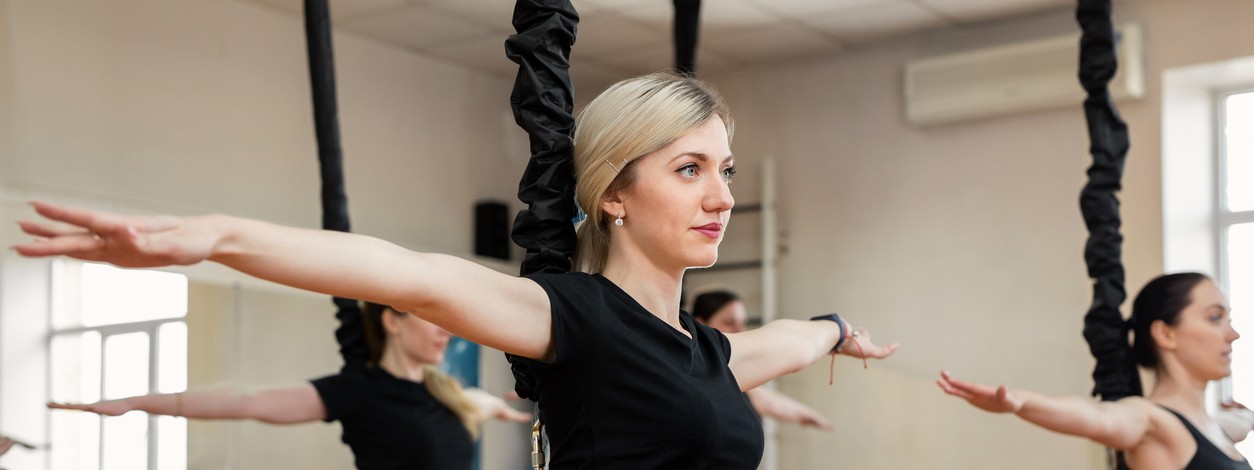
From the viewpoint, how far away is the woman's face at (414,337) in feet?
12.1

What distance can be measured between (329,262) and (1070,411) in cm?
205

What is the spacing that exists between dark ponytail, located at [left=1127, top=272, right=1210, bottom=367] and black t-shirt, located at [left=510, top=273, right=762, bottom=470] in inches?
78.0

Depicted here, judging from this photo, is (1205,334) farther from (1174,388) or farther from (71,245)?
(71,245)

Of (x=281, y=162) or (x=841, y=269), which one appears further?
(x=841, y=269)

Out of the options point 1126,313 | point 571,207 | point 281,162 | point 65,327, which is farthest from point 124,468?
point 1126,313

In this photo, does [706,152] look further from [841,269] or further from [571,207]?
[841,269]

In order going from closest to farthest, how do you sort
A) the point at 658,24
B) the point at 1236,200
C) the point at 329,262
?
the point at 329,262, the point at 1236,200, the point at 658,24

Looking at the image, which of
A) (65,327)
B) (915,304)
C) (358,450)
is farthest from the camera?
(915,304)

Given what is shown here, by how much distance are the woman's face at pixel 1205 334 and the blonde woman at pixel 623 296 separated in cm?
182

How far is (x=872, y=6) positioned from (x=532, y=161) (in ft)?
13.9

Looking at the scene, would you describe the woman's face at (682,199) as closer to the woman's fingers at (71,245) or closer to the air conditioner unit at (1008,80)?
the woman's fingers at (71,245)

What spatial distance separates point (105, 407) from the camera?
2590mm

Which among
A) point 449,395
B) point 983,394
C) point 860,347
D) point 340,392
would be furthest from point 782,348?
point 449,395

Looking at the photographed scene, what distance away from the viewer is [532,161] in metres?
1.82
